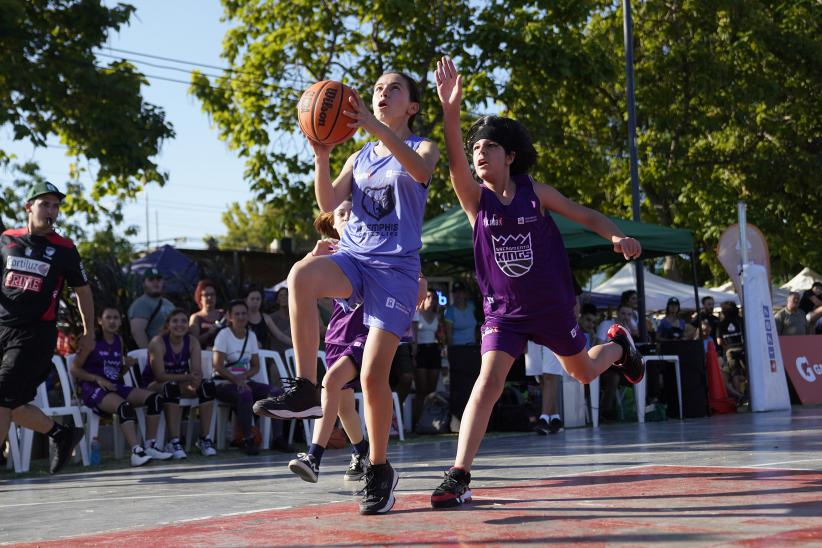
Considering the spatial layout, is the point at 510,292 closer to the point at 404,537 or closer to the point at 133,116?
the point at 404,537

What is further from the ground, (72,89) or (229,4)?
(229,4)

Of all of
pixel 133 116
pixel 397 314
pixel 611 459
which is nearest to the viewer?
pixel 397 314

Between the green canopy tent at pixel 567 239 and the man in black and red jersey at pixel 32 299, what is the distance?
5.97 meters

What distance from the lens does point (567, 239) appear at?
549 inches

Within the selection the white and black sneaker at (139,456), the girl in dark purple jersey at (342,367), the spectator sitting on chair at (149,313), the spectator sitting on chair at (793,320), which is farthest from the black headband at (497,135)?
the spectator sitting on chair at (793,320)

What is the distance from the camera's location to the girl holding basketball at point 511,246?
541cm

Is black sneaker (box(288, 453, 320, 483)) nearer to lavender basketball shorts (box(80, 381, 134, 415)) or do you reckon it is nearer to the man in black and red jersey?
the man in black and red jersey

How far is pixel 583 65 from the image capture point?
21.1 metres

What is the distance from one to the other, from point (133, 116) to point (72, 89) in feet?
3.30

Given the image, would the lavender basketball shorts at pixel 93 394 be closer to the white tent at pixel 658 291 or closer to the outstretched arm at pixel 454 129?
the outstretched arm at pixel 454 129

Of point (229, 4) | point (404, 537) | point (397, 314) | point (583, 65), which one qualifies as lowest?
point (404, 537)

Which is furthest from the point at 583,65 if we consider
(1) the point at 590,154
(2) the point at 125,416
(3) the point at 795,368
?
(2) the point at 125,416

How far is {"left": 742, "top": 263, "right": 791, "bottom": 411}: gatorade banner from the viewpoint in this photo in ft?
48.7

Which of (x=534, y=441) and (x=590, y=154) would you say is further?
(x=590, y=154)
